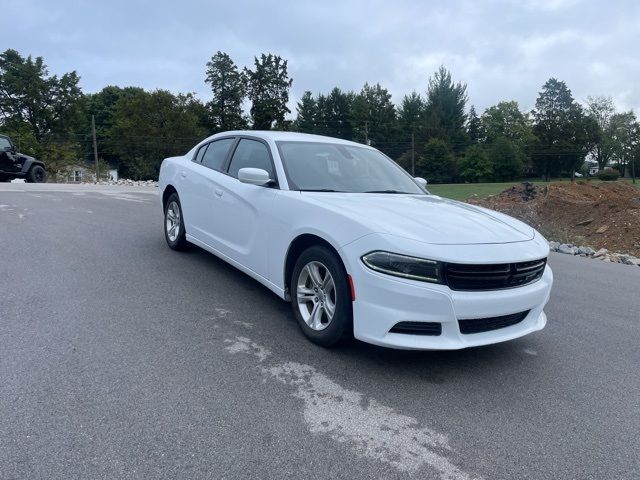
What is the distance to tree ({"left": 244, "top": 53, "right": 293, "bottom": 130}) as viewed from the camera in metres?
63.0

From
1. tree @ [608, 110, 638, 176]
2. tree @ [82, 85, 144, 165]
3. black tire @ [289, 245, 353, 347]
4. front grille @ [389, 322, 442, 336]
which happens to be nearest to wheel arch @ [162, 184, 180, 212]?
black tire @ [289, 245, 353, 347]

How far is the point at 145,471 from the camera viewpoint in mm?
2135

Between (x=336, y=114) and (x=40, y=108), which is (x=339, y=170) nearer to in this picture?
(x=40, y=108)

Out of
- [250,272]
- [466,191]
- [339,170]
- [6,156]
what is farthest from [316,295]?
[466,191]

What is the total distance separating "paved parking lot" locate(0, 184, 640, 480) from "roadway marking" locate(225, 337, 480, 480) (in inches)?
0.4

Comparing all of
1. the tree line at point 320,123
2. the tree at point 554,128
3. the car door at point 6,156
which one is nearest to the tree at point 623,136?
the tree line at point 320,123

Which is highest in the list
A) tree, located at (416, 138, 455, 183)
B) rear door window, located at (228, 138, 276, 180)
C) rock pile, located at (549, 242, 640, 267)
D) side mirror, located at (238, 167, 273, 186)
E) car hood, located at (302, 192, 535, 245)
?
tree, located at (416, 138, 455, 183)

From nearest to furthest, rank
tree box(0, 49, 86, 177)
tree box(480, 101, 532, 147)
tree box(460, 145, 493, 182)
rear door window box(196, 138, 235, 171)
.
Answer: rear door window box(196, 138, 235, 171) < tree box(0, 49, 86, 177) < tree box(460, 145, 493, 182) < tree box(480, 101, 532, 147)

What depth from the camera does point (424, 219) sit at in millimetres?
3402

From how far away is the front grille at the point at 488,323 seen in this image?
3025 mm

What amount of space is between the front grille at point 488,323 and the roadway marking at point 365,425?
2.33 ft

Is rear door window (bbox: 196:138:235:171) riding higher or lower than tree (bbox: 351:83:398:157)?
lower

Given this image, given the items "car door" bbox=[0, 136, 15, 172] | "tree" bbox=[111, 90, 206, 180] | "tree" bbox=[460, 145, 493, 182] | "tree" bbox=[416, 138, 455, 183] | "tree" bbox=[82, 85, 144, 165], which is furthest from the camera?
"tree" bbox=[460, 145, 493, 182]

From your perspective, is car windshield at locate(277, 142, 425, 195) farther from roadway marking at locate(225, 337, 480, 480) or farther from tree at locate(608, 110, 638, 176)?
tree at locate(608, 110, 638, 176)
